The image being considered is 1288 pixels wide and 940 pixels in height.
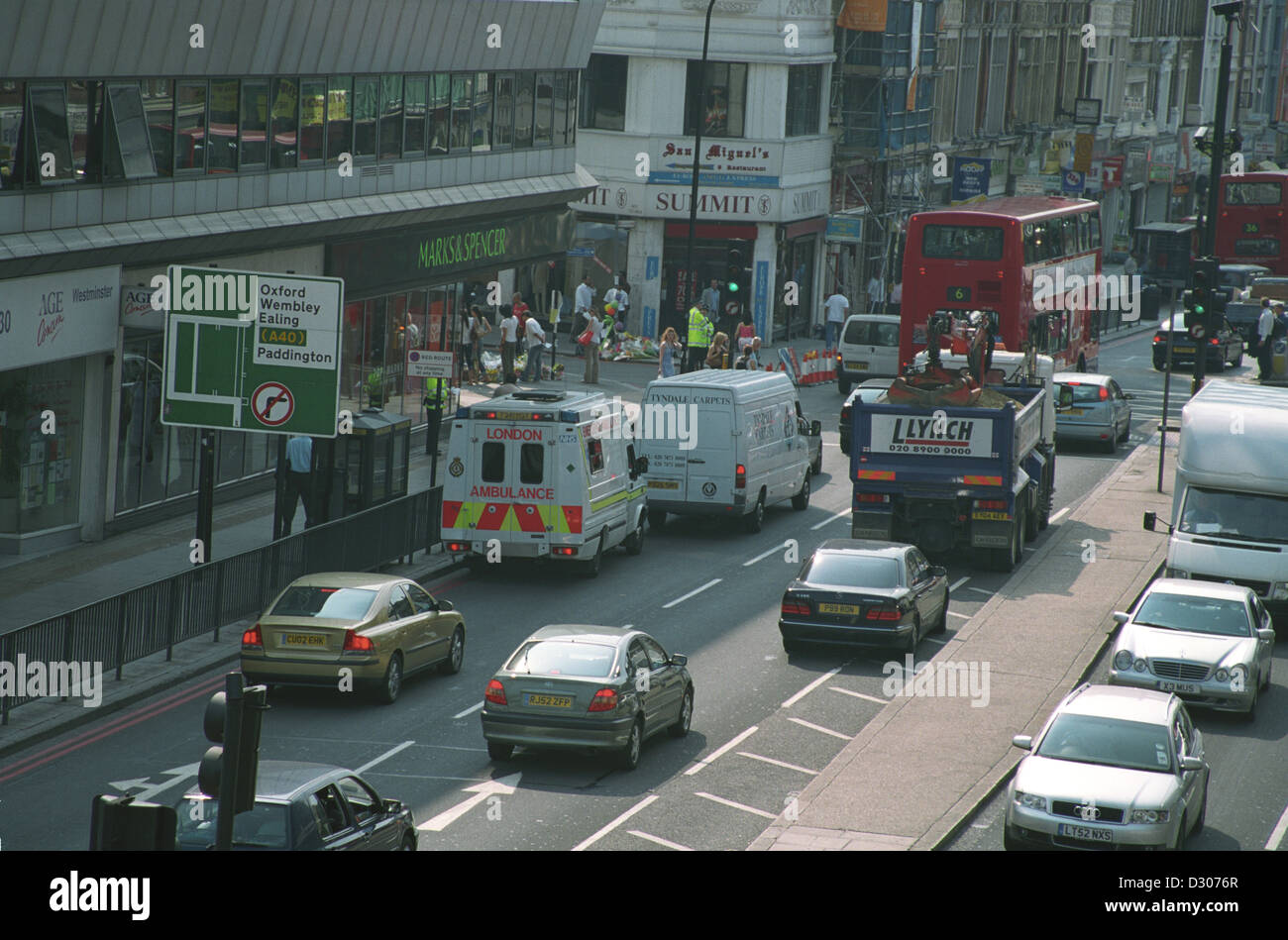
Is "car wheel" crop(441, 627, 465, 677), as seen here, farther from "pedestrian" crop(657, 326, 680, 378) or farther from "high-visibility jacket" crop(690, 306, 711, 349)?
"high-visibility jacket" crop(690, 306, 711, 349)

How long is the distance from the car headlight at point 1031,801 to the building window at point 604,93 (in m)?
43.4

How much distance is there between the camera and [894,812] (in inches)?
667

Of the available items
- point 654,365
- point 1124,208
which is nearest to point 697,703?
point 654,365

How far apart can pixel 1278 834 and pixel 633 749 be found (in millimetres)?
6316

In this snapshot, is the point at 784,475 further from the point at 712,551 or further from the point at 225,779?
the point at 225,779

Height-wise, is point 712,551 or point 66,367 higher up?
point 66,367

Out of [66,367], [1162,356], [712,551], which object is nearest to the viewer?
[66,367]

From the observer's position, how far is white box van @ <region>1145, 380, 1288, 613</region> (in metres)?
25.5

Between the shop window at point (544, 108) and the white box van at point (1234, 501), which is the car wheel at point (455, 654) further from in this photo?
the shop window at point (544, 108)

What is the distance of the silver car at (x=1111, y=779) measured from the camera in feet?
51.3

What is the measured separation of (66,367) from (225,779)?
20.1 metres

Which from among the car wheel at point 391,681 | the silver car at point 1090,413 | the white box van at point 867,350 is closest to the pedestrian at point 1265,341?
the white box van at point 867,350

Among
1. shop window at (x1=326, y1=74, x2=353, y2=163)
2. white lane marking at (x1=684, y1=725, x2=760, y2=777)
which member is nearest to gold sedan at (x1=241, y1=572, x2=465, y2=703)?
white lane marking at (x1=684, y1=725, x2=760, y2=777)

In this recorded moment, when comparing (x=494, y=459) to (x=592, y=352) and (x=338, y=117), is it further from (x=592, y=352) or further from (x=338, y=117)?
(x=592, y=352)
